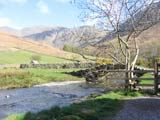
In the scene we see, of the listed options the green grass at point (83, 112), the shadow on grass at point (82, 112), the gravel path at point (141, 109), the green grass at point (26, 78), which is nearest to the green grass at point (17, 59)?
the green grass at point (26, 78)

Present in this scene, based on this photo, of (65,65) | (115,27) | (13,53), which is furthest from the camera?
(13,53)

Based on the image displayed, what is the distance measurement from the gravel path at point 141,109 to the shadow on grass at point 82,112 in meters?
0.45

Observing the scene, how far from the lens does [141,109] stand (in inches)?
697

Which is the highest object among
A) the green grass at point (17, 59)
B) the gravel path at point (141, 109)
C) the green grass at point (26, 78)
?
the green grass at point (17, 59)

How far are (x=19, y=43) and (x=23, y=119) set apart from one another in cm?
11685

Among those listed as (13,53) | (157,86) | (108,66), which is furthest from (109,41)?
(13,53)

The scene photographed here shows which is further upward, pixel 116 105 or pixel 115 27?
pixel 115 27

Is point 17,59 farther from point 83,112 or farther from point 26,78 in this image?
point 83,112

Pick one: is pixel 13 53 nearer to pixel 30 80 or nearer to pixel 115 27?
pixel 30 80

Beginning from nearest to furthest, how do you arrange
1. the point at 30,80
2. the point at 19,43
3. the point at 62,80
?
the point at 30,80 < the point at 62,80 < the point at 19,43

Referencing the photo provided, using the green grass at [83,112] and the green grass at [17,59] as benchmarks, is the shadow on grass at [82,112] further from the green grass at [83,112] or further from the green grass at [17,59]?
the green grass at [17,59]

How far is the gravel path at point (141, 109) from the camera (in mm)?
15910

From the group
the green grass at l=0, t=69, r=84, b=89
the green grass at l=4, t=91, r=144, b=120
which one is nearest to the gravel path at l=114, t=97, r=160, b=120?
the green grass at l=4, t=91, r=144, b=120

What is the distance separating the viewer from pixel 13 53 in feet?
325
